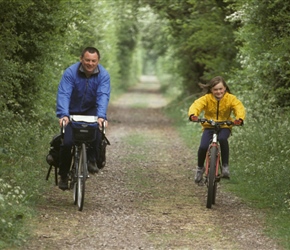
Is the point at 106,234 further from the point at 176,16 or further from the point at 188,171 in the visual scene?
the point at 176,16

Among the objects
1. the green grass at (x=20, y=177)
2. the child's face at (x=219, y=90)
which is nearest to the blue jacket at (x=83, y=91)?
the green grass at (x=20, y=177)

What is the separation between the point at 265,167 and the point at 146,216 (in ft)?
12.0

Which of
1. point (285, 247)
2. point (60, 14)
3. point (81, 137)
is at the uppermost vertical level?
point (60, 14)

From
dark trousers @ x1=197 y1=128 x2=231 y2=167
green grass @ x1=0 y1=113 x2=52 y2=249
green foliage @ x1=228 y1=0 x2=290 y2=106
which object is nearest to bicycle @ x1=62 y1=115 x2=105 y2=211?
green grass @ x1=0 y1=113 x2=52 y2=249

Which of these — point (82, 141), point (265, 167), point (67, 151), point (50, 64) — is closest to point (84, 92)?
point (82, 141)

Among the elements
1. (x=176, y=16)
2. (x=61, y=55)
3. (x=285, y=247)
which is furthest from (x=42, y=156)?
(x=176, y=16)

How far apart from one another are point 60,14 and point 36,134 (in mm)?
2934

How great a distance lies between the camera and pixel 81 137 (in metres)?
9.34

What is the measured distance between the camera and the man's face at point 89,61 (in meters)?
9.55

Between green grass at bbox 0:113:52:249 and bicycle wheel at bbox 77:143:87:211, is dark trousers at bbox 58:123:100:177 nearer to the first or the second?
bicycle wheel at bbox 77:143:87:211

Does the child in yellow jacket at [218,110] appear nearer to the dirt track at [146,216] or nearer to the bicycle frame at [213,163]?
the bicycle frame at [213,163]

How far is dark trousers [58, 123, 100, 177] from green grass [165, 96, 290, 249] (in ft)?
7.88

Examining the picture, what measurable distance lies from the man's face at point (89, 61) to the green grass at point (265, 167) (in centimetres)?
299

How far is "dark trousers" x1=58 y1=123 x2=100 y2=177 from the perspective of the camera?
371 inches
